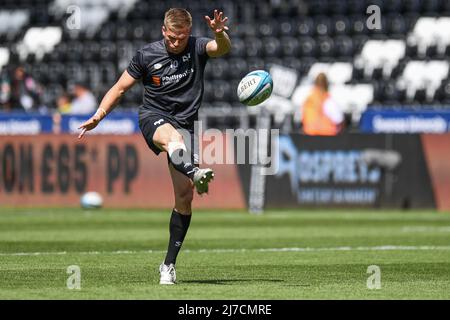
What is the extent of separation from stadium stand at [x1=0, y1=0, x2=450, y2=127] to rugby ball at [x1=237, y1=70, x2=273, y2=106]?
48.9ft

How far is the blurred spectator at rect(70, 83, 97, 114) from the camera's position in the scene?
28.1 m

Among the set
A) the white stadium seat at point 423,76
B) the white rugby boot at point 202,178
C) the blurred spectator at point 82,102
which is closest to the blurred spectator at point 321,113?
the white stadium seat at point 423,76

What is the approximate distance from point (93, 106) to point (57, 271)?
17453 mm

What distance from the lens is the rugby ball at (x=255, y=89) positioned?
1114 centimetres

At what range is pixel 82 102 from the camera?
92.8 feet

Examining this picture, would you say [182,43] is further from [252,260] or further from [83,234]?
[83,234]

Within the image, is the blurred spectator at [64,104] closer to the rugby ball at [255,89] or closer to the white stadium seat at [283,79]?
the white stadium seat at [283,79]

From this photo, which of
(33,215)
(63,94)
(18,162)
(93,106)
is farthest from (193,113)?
(63,94)

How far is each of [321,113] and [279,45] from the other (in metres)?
6.25

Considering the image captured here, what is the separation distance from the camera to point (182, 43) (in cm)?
1075

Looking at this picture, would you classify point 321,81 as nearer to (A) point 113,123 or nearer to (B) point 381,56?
(A) point 113,123

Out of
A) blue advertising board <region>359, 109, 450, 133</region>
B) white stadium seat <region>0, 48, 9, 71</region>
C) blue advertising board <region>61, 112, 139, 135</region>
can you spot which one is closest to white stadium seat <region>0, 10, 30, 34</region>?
white stadium seat <region>0, 48, 9, 71</region>

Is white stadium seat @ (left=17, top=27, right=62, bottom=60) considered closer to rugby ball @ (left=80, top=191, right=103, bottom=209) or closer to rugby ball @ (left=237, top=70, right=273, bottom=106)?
rugby ball @ (left=80, top=191, right=103, bottom=209)

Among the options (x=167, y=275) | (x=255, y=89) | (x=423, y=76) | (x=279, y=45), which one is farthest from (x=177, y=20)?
(x=279, y=45)
